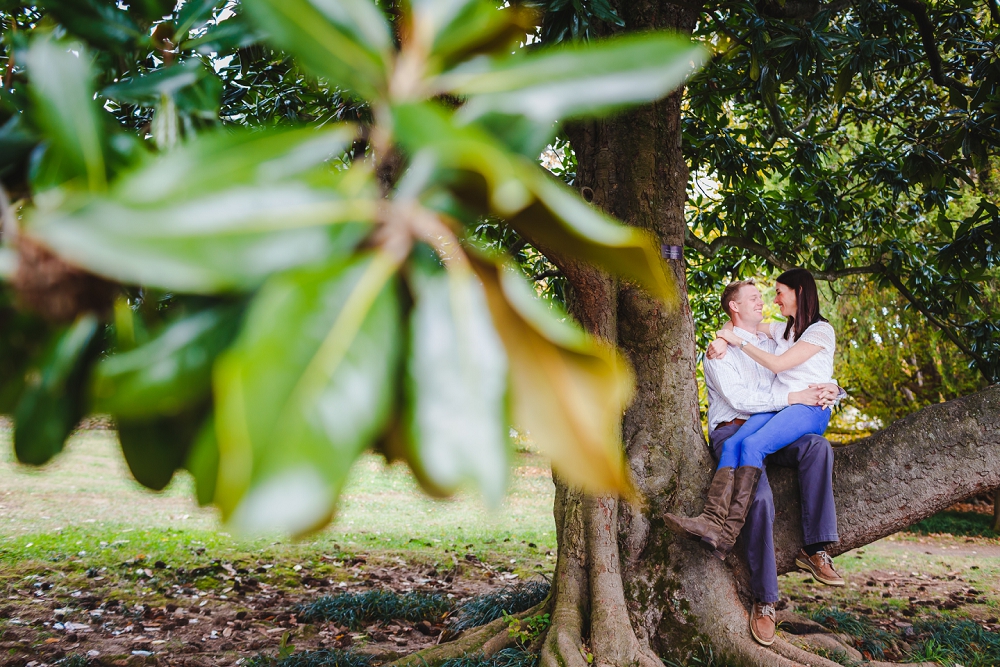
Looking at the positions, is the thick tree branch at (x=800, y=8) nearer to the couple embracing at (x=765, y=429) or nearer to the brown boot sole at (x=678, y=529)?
the couple embracing at (x=765, y=429)

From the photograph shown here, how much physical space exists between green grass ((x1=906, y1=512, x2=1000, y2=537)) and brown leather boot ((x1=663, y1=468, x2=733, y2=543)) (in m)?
8.03

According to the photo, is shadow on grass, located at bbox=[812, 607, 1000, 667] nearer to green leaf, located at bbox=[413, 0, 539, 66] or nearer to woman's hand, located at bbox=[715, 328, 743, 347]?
woman's hand, located at bbox=[715, 328, 743, 347]

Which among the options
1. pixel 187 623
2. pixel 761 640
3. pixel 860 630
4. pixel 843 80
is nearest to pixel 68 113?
pixel 761 640

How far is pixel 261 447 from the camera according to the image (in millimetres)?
276

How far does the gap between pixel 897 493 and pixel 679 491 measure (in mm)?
1040

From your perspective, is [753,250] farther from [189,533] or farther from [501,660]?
[189,533]

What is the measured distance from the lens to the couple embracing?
3189 mm

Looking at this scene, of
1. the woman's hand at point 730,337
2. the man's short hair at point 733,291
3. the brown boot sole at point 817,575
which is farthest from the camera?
the man's short hair at point 733,291

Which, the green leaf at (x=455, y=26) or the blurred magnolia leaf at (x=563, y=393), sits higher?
the green leaf at (x=455, y=26)

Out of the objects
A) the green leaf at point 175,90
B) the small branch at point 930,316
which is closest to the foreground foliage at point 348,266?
the green leaf at point 175,90

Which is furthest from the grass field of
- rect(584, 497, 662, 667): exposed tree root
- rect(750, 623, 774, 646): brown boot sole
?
rect(750, 623, 774, 646): brown boot sole

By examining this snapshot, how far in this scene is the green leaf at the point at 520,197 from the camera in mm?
309

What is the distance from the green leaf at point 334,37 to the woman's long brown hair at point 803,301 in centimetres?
380

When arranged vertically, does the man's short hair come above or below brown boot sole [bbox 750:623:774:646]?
above
